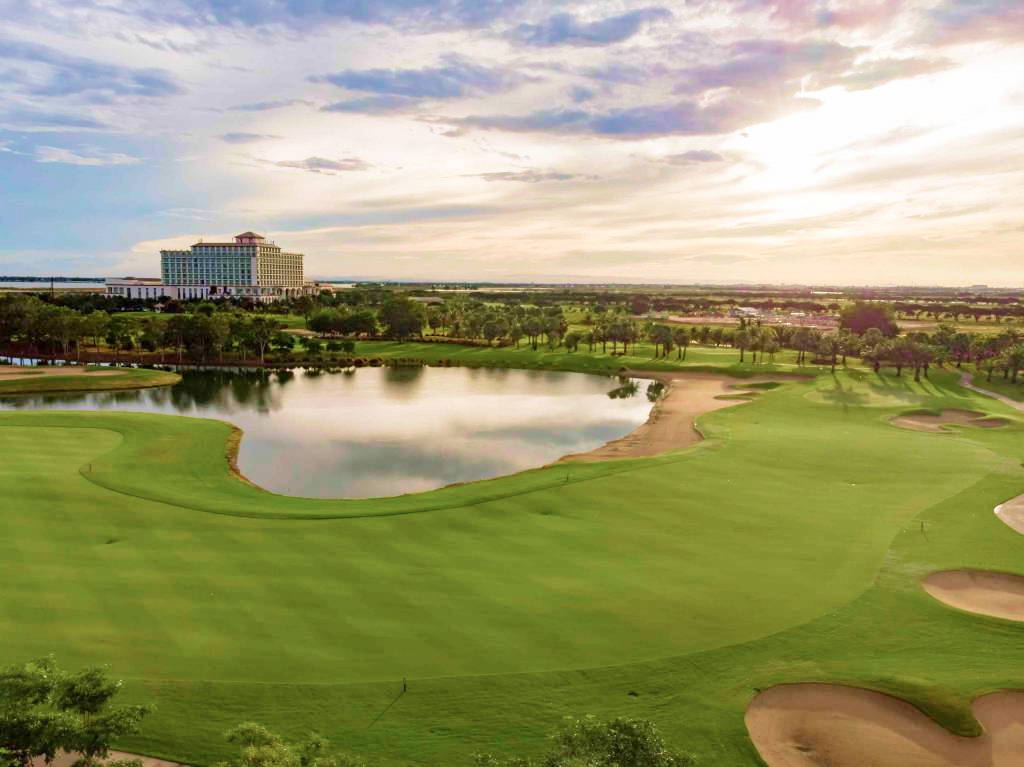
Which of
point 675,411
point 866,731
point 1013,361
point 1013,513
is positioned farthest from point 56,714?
point 1013,361

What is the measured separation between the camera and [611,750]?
35.6 feet

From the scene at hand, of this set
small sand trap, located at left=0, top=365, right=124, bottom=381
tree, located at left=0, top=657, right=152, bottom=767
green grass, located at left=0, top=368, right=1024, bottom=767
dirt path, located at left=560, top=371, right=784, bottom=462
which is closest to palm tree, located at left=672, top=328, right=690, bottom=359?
dirt path, located at left=560, top=371, right=784, bottom=462

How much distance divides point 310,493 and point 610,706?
2435cm

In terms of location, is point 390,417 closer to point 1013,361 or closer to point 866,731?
point 866,731

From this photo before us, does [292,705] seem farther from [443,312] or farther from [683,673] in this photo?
[443,312]

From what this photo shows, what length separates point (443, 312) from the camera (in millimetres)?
129625

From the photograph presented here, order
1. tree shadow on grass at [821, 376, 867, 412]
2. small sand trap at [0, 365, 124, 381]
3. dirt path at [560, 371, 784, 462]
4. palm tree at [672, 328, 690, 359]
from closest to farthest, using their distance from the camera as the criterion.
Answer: dirt path at [560, 371, 784, 462]
tree shadow on grass at [821, 376, 867, 412]
small sand trap at [0, 365, 124, 381]
palm tree at [672, 328, 690, 359]

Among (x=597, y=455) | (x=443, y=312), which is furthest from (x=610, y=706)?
(x=443, y=312)

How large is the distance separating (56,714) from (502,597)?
12026mm

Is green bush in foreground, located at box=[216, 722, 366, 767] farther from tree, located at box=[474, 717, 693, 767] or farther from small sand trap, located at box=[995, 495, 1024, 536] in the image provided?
small sand trap, located at box=[995, 495, 1024, 536]

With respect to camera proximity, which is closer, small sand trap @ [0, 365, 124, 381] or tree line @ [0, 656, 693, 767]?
tree line @ [0, 656, 693, 767]

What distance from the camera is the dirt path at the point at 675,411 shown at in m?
45.8

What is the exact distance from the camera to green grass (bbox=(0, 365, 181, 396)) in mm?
69375

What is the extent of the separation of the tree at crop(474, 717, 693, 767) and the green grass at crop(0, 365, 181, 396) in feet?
246
